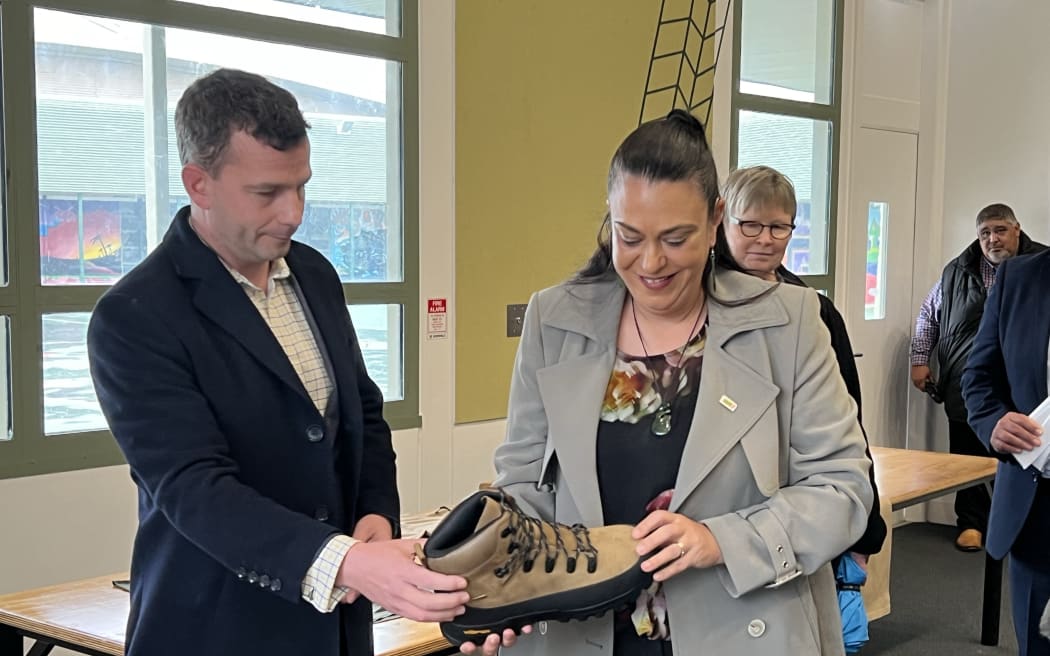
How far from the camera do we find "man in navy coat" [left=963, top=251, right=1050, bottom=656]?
281cm

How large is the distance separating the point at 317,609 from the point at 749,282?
76 centimetres

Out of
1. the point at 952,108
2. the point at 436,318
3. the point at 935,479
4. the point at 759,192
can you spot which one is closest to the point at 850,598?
the point at 759,192

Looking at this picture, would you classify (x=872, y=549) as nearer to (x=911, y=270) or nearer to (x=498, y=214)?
(x=498, y=214)

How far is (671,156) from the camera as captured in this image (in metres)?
1.53

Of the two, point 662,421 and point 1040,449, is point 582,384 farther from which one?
point 1040,449

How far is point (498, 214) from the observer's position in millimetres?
4438

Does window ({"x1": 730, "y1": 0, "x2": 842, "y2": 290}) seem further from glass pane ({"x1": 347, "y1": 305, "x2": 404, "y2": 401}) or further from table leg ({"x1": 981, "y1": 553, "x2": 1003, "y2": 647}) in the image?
glass pane ({"x1": 347, "y1": 305, "x2": 404, "y2": 401})

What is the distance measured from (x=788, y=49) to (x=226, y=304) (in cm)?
492

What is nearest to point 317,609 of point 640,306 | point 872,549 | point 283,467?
point 283,467

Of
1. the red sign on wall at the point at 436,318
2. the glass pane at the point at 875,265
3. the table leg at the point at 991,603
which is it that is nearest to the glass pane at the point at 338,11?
the red sign on wall at the point at 436,318

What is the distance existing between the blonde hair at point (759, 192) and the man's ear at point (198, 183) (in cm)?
124

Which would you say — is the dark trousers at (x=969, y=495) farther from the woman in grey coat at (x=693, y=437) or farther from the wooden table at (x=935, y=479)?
the woman in grey coat at (x=693, y=437)

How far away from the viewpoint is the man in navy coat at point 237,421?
1417mm

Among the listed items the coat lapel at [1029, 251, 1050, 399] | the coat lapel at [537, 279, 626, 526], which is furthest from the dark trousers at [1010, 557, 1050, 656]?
the coat lapel at [537, 279, 626, 526]
